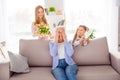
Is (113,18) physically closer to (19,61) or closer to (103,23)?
(103,23)

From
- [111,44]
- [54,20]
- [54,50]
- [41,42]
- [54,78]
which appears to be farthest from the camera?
[111,44]

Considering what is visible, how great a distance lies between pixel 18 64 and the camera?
2.92m

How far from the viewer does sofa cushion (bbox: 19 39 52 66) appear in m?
3.18

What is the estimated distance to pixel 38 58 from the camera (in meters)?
3.19

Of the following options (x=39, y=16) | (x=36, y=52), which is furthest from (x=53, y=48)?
(x=39, y=16)

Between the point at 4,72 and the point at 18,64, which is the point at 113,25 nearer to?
the point at 18,64

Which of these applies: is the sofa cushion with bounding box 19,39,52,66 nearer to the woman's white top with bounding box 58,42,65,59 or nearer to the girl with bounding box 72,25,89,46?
the woman's white top with bounding box 58,42,65,59

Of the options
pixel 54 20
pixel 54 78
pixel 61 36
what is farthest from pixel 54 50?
pixel 54 20

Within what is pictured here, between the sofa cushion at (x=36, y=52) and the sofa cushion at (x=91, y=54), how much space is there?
383mm

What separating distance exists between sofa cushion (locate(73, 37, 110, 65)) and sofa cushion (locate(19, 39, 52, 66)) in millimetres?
383

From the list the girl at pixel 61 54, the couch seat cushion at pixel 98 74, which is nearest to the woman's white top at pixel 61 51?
the girl at pixel 61 54

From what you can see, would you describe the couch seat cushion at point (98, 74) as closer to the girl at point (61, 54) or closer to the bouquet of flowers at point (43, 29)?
the girl at point (61, 54)

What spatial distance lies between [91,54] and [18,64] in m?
0.98

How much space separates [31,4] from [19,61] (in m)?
1.71
